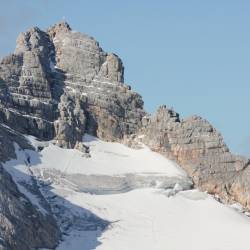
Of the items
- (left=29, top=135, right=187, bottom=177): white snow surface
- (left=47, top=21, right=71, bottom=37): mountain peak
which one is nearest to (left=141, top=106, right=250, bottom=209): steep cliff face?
(left=29, top=135, right=187, bottom=177): white snow surface

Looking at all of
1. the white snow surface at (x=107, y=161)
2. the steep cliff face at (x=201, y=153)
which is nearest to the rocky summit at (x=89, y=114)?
the steep cliff face at (x=201, y=153)

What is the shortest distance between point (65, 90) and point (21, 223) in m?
35.3

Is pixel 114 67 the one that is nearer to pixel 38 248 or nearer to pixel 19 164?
pixel 19 164

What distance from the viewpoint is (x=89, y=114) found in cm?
11875

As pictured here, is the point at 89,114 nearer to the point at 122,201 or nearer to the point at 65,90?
the point at 65,90

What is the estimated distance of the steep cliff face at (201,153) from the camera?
11319 cm

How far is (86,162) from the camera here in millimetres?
110688

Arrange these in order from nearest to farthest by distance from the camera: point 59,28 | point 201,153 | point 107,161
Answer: point 107,161 < point 201,153 < point 59,28

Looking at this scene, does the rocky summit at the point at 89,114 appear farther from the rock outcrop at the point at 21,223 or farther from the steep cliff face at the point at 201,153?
the rock outcrop at the point at 21,223

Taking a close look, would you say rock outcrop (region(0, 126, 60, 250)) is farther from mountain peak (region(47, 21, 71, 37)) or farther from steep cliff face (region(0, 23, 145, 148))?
mountain peak (region(47, 21, 71, 37))

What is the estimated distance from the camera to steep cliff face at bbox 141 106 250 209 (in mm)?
113188

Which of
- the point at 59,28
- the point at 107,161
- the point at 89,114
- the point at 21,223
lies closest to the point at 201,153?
the point at 107,161

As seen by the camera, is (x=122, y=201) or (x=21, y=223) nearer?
(x=21, y=223)

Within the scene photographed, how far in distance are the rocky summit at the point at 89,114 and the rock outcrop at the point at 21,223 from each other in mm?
11487
